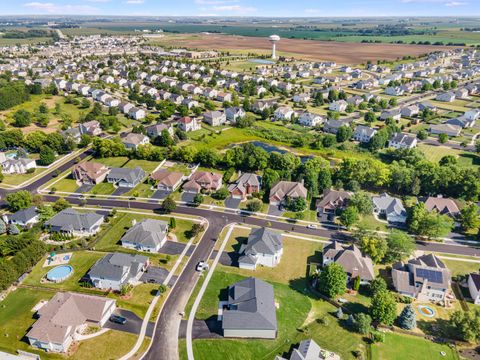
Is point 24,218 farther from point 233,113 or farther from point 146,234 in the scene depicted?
point 233,113

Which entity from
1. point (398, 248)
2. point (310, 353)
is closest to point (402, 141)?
point (398, 248)

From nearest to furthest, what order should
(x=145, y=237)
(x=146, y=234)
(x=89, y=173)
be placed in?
1. (x=145, y=237)
2. (x=146, y=234)
3. (x=89, y=173)

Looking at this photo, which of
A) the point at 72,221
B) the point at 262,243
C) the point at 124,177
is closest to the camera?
the point at 262,243

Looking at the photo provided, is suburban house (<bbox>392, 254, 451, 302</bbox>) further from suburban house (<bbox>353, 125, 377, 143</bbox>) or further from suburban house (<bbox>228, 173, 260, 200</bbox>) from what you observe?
suburban house (<bbox>353, 125, 377, 143</bbox>)

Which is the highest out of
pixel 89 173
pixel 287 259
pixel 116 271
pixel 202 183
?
pixel 202 183

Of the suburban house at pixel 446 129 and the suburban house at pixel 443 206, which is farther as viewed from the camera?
the suburban house at pixel 446 129

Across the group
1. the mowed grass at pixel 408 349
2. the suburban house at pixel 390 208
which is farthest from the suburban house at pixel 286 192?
the mowed grass at pixel 408 349

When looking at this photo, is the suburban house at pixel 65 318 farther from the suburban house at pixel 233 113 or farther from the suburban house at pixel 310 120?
the suburban house at pixel 310 120

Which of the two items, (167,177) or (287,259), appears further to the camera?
(167,177)
